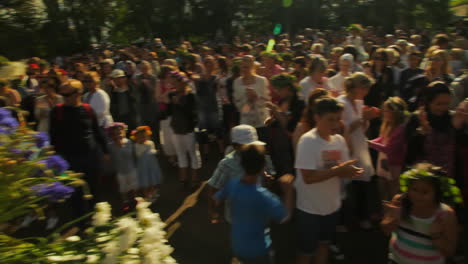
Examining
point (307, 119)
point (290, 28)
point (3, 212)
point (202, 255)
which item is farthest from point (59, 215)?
point (290, 28)

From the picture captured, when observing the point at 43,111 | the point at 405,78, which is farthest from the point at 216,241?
the point at 405,78

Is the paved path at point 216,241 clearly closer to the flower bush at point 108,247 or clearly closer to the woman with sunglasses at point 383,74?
the woman with sunglasses at point 383,74

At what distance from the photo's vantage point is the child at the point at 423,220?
2.99 metres

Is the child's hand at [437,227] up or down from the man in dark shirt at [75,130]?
down

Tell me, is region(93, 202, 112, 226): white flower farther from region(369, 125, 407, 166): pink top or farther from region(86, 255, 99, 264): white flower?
region(369, 125, 407, 166): pink top

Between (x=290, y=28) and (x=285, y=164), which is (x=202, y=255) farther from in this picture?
(x=290, y=28)

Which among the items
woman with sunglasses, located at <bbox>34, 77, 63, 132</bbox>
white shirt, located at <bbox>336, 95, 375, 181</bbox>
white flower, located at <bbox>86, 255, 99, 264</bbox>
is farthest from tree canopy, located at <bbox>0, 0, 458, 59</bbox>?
white flower, located at <bbox>86, 255, 99, 264</bbox>

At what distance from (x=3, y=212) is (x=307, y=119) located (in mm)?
3289

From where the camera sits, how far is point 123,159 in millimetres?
5844

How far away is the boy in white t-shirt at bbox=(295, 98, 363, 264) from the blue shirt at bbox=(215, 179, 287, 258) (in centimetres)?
57

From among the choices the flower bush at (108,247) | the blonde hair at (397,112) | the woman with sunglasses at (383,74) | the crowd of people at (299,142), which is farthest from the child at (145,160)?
the flower bush at (108,247)

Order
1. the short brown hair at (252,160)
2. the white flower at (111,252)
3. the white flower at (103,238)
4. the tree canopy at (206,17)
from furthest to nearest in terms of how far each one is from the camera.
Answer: the tree canopy at (206,17) → the short brown hair at (252,160) → the white flower at (103,238) → the white flower at (111,252)

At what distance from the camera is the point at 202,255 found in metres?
4.80

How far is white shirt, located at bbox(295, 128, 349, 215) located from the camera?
11.7 ft
